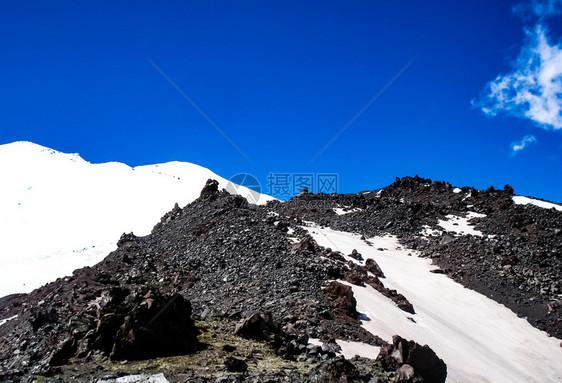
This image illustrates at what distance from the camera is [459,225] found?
27.2 m

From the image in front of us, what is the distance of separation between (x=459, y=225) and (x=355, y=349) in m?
21.6

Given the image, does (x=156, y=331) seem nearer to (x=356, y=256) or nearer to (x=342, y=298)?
(x=342, y=298)

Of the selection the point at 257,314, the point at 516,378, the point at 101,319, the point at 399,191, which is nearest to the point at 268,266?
the point at 257,314

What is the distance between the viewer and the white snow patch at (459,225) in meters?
25.5

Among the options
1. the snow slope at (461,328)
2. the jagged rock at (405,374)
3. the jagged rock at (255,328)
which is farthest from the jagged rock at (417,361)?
the jagged rock at (255,328)

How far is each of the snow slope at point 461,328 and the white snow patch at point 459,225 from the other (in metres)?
7.06

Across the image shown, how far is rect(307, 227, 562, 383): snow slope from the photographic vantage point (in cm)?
1111

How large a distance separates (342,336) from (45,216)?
3641 centimetres

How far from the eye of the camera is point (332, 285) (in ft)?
39.4

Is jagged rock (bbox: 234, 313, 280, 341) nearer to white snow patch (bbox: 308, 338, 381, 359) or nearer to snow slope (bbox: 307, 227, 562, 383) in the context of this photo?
white snow patch (bbox: 308, 338, 381, 359)

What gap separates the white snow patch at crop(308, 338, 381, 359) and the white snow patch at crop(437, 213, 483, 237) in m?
18.9

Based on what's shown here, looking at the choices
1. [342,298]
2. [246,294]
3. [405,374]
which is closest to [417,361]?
[405,374]

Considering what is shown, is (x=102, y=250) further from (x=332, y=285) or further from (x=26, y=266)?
(x=332, y=285)

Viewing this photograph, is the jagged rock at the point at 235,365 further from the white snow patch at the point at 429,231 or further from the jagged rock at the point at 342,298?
the white snow patch at the point at 429,231
